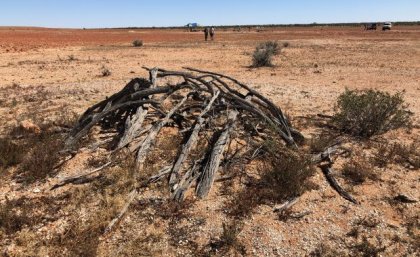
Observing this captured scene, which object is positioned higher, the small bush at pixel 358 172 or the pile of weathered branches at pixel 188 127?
the pile of weathered branches at pixel 188 127

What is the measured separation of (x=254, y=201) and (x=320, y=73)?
1300 centimetres

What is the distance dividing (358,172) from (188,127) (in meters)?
2.98

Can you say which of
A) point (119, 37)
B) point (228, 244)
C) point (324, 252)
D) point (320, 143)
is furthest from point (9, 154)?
point (119, 37)

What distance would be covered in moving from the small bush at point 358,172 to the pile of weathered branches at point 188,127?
343 mm

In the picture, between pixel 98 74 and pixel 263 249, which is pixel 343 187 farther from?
pixel 98 74

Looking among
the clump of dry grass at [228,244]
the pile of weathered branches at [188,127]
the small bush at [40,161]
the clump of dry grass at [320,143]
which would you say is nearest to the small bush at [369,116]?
the clump of dry grass at [320,143]

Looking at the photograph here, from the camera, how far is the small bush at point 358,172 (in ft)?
20.7

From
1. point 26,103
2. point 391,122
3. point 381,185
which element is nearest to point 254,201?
point 381,185

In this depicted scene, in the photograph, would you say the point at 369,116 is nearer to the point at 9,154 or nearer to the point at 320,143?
the point at 320,143

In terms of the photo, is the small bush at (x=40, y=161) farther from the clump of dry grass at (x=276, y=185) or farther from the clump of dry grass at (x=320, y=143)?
the clump of dry grass at (x=320, y=143)

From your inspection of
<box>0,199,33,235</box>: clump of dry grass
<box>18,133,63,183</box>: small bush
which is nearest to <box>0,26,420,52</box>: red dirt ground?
<box>18,133,63,183</box>: small bush

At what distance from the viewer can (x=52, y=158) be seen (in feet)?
21.5

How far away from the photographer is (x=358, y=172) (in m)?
6.36

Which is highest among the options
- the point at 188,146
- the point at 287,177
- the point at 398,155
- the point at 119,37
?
the point at 119,37
